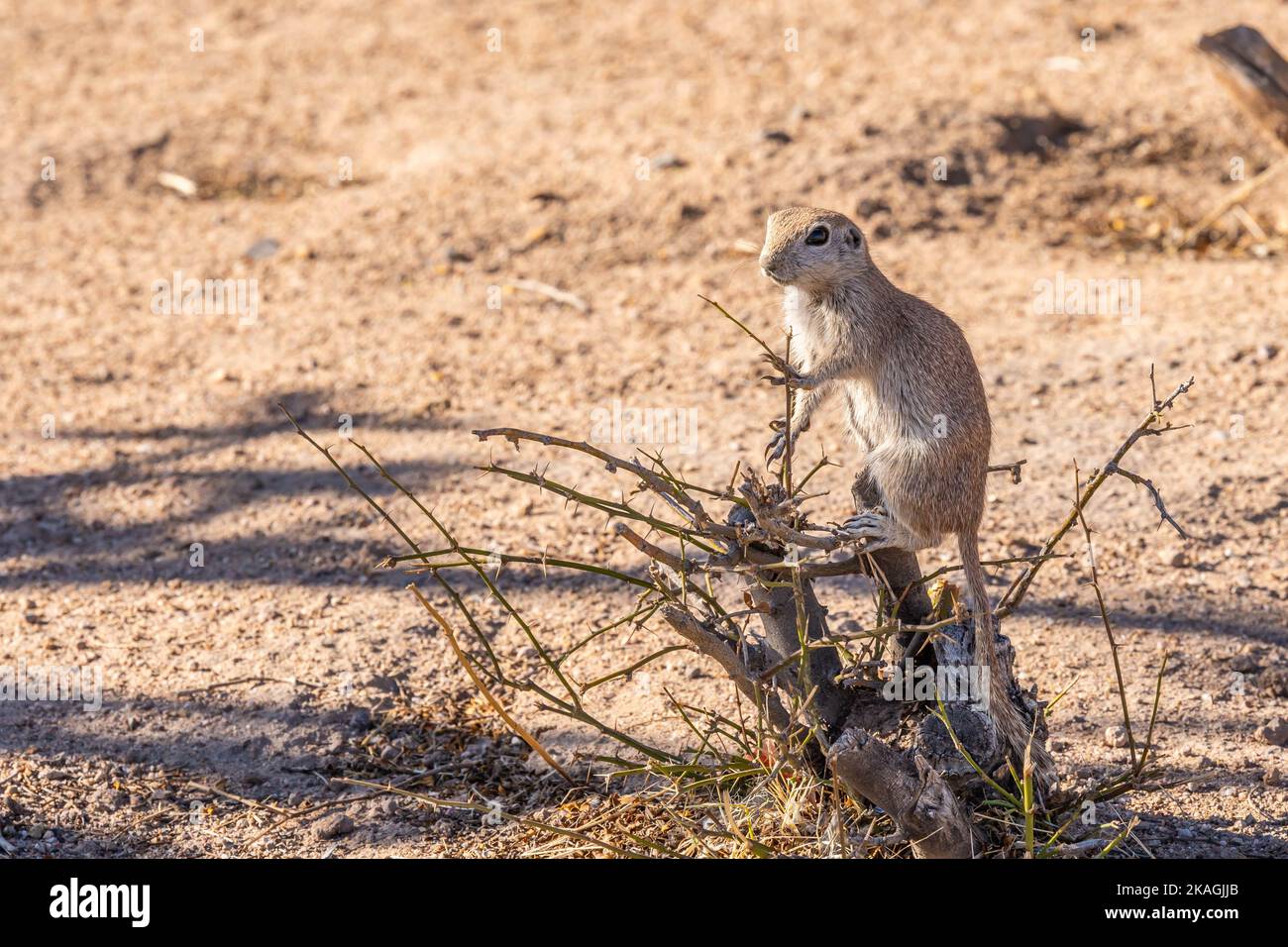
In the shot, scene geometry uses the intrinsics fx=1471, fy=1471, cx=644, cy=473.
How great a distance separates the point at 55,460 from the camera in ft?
20.4

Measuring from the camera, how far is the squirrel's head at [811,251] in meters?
4.12

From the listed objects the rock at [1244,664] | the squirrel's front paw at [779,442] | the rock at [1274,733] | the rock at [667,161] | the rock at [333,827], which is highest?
the rock at [667,161]

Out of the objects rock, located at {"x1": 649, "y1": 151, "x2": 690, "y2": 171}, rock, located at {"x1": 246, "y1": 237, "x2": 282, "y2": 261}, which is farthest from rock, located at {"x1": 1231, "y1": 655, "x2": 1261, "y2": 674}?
rock, located at {"x1": 246, "y1": 237, "x2": 282, "y2": 261}

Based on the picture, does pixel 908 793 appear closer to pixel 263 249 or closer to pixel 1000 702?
pixel 1000 702

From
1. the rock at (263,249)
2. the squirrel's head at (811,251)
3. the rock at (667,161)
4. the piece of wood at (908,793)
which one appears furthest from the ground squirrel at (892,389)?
the rock at (263,249)

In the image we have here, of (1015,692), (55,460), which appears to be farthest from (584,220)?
(1015,692)

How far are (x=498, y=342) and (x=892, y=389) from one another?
3201mm

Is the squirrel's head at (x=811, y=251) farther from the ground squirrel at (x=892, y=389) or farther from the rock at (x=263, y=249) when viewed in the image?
the rock at (x=263, y=249)

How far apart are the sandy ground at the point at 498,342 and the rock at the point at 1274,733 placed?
0.08m

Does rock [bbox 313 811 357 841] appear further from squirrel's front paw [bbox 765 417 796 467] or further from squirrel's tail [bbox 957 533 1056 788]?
squirrel's tail [bbox 957 533 1056 788]

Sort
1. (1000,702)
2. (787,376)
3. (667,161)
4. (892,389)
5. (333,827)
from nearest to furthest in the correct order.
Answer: (787,376) → (1000,702) → (333,827) → (892,389) → (667,161)

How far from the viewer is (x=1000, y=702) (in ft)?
11.8

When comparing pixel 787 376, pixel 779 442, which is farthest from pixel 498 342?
pixel 787 376

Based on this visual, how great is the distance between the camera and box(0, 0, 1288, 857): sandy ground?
14.5ft
